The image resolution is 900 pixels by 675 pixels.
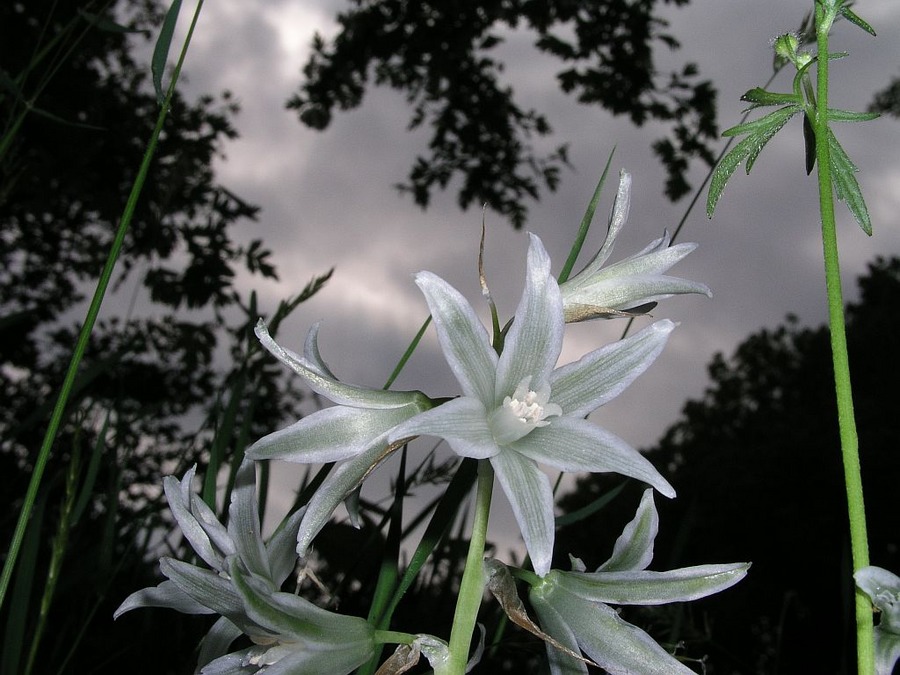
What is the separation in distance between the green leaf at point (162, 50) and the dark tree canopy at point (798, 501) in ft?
63.3

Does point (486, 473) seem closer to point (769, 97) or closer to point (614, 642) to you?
point (614, 642)

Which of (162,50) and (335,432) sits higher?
(162,50)

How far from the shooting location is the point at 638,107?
9.82 metres

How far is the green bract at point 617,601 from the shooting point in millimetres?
1009

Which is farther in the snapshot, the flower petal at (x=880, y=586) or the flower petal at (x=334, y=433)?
the flower petal at (x=334, y=433)

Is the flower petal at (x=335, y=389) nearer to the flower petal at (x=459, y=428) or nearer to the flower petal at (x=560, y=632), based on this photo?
the flower petal at (x=459, y=428)

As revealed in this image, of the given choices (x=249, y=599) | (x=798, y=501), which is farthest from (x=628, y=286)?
(x=798, y=501)

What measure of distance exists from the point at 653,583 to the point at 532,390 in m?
0.28

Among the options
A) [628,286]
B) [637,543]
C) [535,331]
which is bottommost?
[637,543]

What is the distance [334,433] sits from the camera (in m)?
1.15

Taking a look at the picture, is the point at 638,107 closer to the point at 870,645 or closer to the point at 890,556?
the point at 870,645

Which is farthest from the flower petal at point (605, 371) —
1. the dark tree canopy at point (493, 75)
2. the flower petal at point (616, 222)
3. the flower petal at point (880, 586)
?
the dark tree canopy at point (493, 75)

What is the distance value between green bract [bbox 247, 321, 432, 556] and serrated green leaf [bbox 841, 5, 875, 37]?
28.5 inches

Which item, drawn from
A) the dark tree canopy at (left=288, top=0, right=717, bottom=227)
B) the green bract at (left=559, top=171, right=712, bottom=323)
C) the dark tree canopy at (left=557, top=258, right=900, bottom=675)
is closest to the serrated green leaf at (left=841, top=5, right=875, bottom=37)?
the green bract at (left=559, top=171, right=712, bottom=323)
